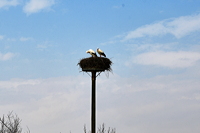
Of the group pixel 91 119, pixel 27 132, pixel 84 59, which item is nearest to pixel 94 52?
pixel 84 59

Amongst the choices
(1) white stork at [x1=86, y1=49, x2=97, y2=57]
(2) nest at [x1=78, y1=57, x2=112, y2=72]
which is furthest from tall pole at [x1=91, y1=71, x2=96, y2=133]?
(1) white stork at [x1=86, y1=49, x2=97, y2=57]

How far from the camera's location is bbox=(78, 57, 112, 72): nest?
41.1 ft

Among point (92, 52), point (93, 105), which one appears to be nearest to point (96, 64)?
point (92, 52)

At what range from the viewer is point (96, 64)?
12.5m

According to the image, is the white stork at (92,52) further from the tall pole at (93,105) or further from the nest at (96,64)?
the tall pole at (93,105)

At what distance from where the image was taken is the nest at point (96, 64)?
41.1 feet

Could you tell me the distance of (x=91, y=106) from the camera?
503 inches

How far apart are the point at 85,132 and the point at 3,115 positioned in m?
3.24

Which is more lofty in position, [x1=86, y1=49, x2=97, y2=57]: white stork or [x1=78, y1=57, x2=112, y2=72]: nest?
[x1=86, y1=49, x2=97, y2=57]: white stork

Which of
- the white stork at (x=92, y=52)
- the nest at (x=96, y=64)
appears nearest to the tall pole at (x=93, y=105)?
the nest at (x=96, y=64)

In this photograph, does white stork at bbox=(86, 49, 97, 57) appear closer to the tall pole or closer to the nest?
the nest

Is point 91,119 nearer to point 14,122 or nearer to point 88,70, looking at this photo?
point 88,70

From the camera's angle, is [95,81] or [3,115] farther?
[3,115]

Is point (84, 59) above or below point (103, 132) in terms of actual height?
above
